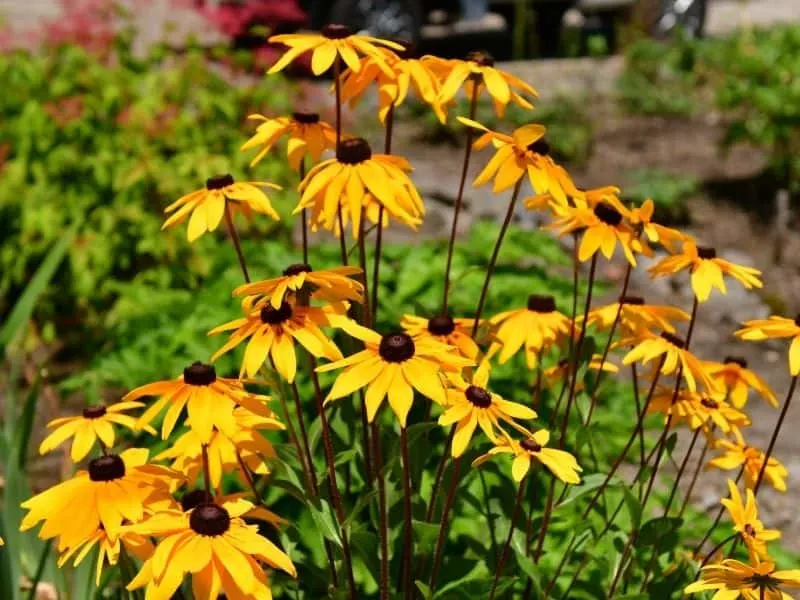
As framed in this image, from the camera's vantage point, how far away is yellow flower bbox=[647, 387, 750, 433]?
189cm

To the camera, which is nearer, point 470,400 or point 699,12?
point 470,400

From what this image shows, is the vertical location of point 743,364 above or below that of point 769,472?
above

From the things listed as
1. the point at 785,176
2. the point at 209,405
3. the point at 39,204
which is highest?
the point at 209,405

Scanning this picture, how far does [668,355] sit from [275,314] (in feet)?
2.08

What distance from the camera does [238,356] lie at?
2.86 m

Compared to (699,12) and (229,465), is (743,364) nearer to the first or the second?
(229,465)

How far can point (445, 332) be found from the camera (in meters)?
1.75

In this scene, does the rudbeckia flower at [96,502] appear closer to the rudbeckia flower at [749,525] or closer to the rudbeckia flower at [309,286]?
the rudbeckia flower at [309,286]

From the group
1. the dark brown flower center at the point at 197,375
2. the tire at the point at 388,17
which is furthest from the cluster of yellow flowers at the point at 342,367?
the tire at the point at 388,17

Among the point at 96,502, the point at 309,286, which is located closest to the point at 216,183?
the point at 309,286

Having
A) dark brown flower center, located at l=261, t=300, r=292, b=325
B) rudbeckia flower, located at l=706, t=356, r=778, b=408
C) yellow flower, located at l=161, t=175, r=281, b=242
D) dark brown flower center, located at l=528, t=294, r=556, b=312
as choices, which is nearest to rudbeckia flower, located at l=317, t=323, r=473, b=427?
dark brown flower center, located at l=261, t=300, r=292, b=325

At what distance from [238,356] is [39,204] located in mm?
1597

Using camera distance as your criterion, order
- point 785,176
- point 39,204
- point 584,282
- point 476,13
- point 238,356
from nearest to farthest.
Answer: point 238,356 → point 584,282 → point 39,204 → point 785,176 → point 476,13

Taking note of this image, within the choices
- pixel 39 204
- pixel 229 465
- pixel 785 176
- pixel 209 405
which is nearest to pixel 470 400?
pixel 209 405
